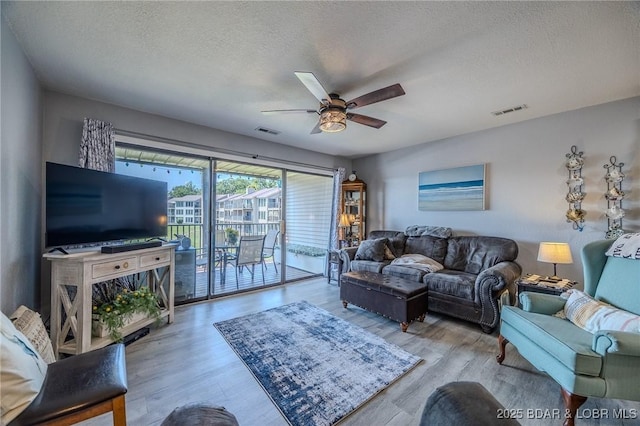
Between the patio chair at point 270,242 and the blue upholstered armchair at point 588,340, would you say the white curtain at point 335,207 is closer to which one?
the patio chair at point 270,242

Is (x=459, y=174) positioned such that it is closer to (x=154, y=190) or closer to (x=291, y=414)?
(x=291, y=414)

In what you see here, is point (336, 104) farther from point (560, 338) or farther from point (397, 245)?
point (397, 245)

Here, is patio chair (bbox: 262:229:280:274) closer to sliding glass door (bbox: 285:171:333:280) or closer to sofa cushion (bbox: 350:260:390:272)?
sliding glass door (bbox: 285:171:333:280)

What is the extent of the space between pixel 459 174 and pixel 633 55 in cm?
218

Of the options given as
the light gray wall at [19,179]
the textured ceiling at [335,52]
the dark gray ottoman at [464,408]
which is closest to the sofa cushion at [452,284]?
the textured ceiling at [335,52]

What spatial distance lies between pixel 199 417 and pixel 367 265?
140 inches

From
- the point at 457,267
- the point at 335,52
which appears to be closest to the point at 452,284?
the point at 457,267

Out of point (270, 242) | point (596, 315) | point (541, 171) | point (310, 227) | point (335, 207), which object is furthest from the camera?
point (310, 227)

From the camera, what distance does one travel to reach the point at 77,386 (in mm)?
1183

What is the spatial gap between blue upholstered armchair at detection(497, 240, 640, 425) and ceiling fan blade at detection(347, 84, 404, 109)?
203cm

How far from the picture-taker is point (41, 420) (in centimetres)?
102

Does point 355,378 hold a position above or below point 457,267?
below

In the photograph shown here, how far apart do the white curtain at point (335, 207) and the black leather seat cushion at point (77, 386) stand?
13.5ft

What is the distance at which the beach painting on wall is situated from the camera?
389cm
